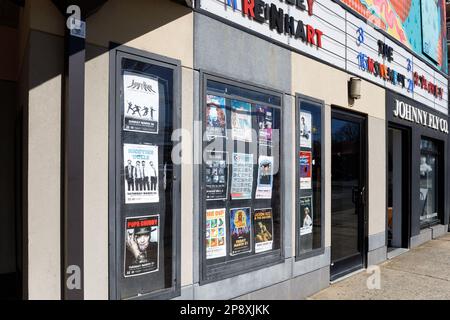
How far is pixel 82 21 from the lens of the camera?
130 inches

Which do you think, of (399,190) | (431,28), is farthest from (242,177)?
(431,28)

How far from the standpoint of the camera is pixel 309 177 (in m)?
5.94

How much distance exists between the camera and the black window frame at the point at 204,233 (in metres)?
4.29

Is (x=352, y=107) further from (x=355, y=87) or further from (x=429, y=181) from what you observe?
(x=429, y=181)

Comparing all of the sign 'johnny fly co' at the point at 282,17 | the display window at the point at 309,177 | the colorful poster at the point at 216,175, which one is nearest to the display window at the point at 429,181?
the display window at the point at 309,177

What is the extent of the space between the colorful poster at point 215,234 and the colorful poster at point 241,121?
825mm

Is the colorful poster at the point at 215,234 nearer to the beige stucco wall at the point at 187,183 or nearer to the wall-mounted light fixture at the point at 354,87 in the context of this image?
the beige stucco wall at the point at 187,183

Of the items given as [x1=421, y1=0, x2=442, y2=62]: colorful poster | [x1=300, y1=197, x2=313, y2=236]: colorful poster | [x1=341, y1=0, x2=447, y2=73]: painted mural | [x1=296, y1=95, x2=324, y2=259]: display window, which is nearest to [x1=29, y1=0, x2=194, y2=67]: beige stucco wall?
[x1=296, y1=95, x2=324, y2=259]: display window

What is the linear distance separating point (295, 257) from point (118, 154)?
2.84 metres

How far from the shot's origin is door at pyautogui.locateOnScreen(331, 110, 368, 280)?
21.5ft

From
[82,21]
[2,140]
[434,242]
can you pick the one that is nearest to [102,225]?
[82,21]

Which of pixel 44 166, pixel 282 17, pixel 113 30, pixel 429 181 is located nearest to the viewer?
pixel 44 166

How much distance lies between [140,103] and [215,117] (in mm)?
962
